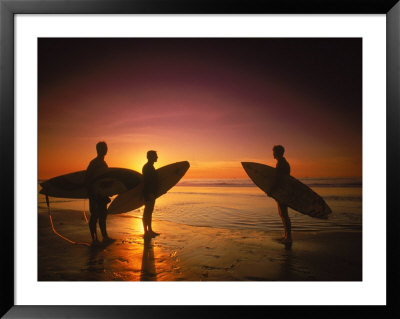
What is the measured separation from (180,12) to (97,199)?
162 cm

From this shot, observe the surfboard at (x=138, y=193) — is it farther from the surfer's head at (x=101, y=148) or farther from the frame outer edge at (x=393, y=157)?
the frame outer edge at (x=393, y=157)

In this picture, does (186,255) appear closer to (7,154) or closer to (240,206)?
(240,206)

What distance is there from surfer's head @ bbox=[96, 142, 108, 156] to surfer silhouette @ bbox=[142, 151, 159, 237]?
35 cm

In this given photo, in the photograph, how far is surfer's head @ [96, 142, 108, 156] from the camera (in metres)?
1.85

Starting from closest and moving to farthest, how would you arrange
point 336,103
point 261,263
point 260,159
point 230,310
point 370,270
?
point 230,310, point 370,270, point 261,263, point 336,103, point 260,159

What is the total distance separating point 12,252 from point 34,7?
170 cm

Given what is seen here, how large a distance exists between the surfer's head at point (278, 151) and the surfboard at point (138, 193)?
0.84m

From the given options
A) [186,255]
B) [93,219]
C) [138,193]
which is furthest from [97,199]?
[186,255]

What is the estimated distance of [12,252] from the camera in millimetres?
1512

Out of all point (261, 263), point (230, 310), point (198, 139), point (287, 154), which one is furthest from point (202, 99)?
point (230, 310)

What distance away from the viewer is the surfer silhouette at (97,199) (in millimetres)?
1856

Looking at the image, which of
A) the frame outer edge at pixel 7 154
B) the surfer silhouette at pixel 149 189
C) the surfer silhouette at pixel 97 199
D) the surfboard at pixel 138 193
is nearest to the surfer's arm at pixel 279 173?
the surfboard at pixel 138 193

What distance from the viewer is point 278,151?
1.96m

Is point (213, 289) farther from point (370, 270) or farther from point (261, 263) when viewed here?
point (370, 270)
